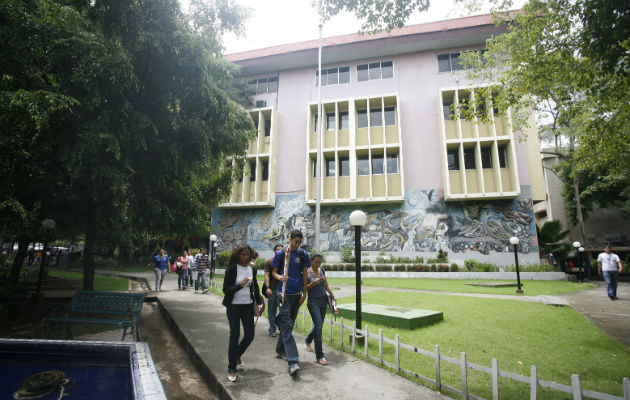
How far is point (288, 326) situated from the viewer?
424cm

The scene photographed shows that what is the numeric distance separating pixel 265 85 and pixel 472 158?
17247 mm

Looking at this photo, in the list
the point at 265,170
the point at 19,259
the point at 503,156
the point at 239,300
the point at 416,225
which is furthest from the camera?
the point at 265,170

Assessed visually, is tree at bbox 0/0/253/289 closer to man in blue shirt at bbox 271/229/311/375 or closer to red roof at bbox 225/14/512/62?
man in blue shirt at bbox 271/229/311/375

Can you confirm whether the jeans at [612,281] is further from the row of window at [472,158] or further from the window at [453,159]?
the window at [453,159]

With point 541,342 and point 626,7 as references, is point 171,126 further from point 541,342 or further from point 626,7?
point 541,342

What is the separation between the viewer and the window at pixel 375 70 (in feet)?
78.9

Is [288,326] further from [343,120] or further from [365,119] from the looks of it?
[343,120]

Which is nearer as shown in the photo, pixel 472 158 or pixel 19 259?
pixel 19 259

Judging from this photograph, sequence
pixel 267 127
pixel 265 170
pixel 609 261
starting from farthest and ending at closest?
pixel 267 127 < pixel 265 170 < pixel 609 261

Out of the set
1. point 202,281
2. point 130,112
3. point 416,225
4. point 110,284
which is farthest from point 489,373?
point 416,225

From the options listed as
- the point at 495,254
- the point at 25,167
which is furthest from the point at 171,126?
the point at 495,254

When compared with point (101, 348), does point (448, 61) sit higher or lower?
higher

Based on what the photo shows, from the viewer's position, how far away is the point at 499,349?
526 cm

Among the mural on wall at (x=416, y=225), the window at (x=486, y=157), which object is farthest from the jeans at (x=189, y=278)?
the window at (x=486, y=157)
